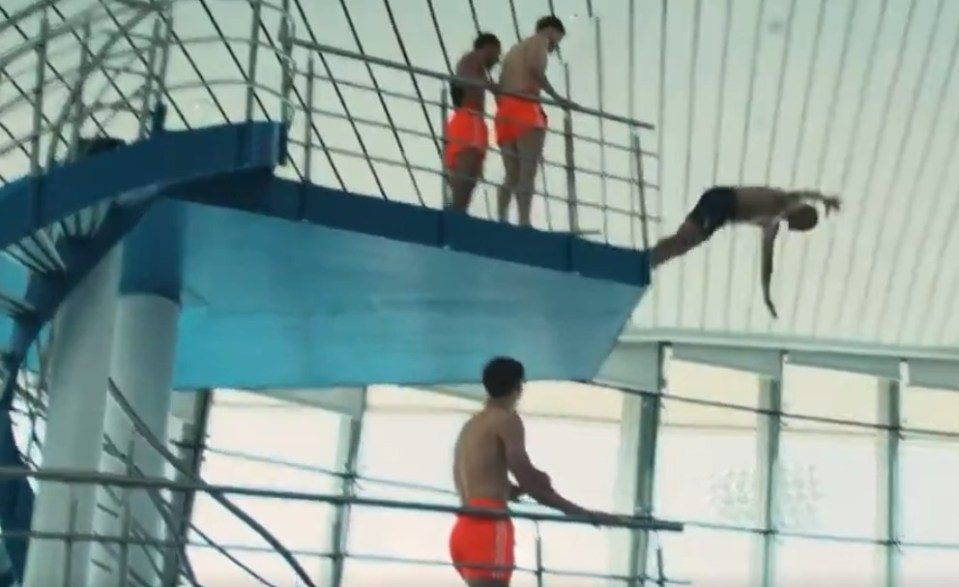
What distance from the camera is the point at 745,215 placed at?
25.8ft

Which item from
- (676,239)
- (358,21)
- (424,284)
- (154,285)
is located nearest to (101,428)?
(154,285)

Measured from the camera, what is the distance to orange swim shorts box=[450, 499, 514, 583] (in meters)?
5.43

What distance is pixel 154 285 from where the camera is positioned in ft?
22.8

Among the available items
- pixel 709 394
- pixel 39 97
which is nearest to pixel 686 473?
pixel 709 394

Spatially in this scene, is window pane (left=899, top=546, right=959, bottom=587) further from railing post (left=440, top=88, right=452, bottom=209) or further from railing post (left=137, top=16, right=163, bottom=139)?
Result: railing post (left=137, top=16, right=163, bottom=139)

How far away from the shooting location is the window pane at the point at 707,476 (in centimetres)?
1376

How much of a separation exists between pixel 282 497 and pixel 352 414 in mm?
8983

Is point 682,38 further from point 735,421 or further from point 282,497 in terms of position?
point 282,497

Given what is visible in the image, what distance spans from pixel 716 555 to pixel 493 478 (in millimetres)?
8568

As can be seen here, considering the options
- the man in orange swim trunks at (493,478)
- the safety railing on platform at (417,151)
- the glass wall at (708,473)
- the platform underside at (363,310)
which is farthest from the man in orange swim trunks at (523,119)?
the glass wall at (708,473)

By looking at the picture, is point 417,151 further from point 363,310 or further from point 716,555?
point 716,555

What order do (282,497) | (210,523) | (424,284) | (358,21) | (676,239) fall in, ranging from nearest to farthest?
(282,497) < (424,284) < (676,239) < (358,21) < (210,523)

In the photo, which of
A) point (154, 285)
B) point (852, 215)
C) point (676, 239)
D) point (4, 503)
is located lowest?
point (4, 503)

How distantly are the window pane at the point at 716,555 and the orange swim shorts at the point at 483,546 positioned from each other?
27.5 feet
